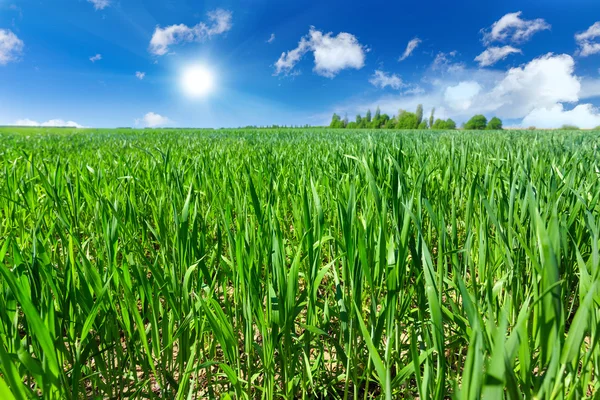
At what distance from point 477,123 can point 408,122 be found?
591 inches

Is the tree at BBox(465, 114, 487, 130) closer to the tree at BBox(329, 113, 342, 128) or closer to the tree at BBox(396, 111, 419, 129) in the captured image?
the tree at BBox(396, 111, 419, 129)

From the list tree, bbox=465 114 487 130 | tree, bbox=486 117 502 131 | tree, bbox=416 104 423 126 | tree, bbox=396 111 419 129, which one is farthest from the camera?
tree, bbox=416 104 423 126

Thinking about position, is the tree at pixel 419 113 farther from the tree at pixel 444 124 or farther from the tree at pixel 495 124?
the tree at pixel 495 124

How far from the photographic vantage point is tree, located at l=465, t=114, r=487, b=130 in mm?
70312

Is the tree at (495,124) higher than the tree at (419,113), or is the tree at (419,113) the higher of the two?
the tree at (419,113)

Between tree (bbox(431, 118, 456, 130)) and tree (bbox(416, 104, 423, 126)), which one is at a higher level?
Answer: tree (bbox(416, 104, 423, 126))

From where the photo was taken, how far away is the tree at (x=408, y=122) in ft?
226

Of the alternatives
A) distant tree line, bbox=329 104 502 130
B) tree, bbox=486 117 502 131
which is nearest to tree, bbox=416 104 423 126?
distant tree line, bbox=329 104 502 130

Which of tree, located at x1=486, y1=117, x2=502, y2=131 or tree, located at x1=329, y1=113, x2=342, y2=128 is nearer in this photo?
tree, located at x1=486, y1=117, x2=502, y2=131

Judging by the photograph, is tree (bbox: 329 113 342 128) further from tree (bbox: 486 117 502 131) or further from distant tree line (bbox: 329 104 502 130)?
tree (bbox: 486 117 502 131)

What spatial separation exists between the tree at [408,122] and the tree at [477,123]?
37.9 ft

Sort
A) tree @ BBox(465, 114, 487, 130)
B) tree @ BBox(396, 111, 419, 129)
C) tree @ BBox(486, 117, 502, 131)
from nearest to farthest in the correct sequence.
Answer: tree @ BBox(486, 117, 502, 131), tree @ BBox(396, 111, 419, 129), tree @ BBox(465, 114, 487, 130)

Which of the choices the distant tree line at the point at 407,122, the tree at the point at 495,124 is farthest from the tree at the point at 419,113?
the tree at the point at 495,124

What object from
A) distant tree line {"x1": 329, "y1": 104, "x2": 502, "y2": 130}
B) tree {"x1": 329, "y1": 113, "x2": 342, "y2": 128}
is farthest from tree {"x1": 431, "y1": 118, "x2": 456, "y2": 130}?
tree {"x1": 329, "y1": 113, "x2": 342, "y2": 128}
